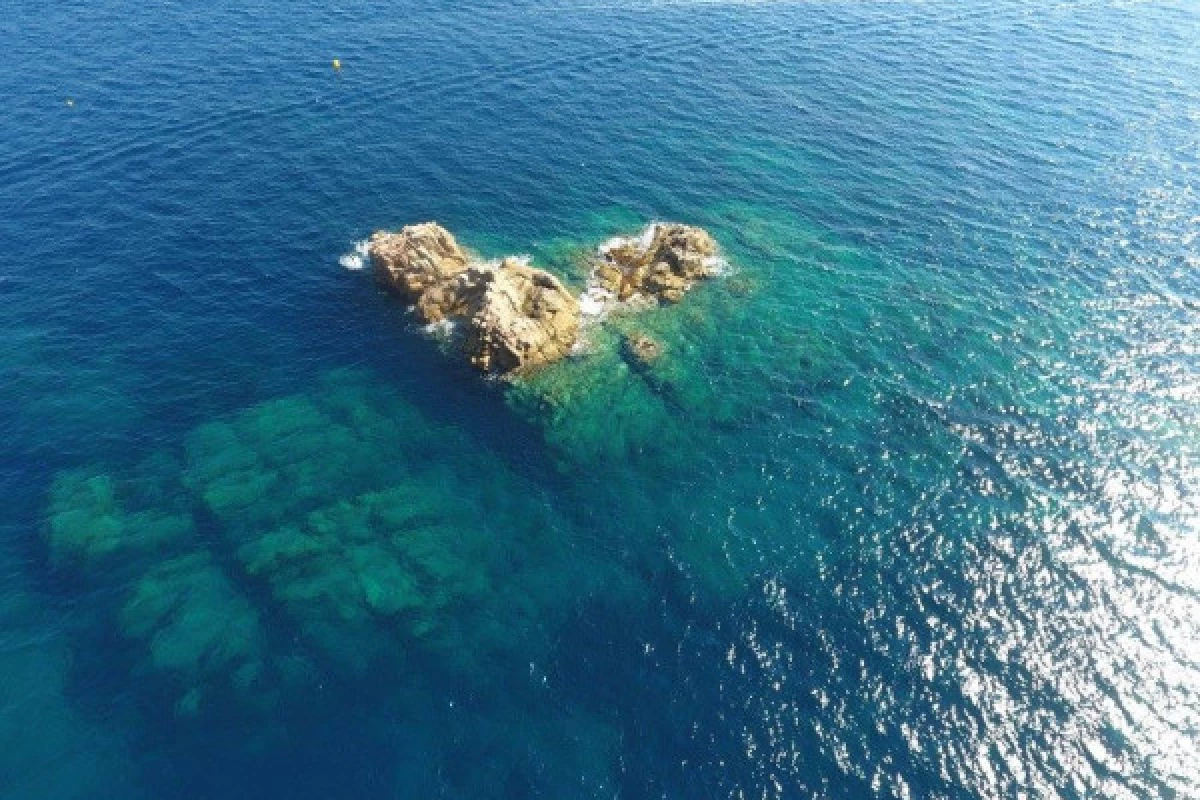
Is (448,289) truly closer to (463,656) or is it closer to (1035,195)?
(463,656)

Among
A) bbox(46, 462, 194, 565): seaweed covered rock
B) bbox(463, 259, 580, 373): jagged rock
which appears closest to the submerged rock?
bbox(463, 259, 580, 373): jagged rock

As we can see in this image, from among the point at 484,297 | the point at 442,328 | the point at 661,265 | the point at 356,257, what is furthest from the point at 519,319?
the point at 356,257

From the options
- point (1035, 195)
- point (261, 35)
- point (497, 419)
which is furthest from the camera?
point (261, 35)

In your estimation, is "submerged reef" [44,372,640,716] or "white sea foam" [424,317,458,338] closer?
"submerged reef" [44,372,640,716]

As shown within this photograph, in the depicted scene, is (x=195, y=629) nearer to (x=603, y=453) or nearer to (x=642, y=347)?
(x=603, y=453)

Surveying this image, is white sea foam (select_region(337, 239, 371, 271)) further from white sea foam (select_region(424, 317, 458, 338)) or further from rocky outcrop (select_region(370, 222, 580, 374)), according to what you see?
white sea foam (select_region(424, 317, 458, 338))

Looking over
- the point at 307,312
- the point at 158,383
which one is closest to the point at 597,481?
the point at 307,312

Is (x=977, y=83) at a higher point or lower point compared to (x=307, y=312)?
higher
